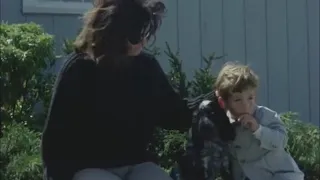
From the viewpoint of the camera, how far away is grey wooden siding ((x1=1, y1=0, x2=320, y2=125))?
772 cm

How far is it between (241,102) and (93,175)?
89cm

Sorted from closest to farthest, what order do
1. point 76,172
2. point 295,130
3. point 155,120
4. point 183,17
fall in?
point 76,172
point 155,120
point 295,130
point 183,17

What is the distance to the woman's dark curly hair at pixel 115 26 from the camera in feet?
13.3

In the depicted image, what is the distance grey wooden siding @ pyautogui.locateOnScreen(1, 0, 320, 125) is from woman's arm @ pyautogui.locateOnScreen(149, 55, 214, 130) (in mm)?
3086

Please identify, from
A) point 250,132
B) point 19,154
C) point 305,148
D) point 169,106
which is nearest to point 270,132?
point 250,132

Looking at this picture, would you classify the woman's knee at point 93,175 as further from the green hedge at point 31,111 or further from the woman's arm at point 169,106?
the green hedge at point 31,111

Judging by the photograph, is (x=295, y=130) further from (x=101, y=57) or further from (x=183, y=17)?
(x=101, y=57)

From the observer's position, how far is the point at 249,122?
172 inches

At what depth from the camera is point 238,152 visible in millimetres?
4508

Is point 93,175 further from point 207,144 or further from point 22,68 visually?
point 22,68

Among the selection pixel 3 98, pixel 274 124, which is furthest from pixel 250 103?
pixel 3 98

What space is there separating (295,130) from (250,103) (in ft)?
6.98

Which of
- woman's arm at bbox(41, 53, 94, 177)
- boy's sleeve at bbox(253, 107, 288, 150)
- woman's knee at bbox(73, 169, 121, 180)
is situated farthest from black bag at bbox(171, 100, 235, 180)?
woman's arm at bbox(41, 53, 94, 177)

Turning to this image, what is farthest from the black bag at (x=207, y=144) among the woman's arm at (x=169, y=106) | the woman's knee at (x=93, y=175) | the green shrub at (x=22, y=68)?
the green shrub at (x=22, y=68)
